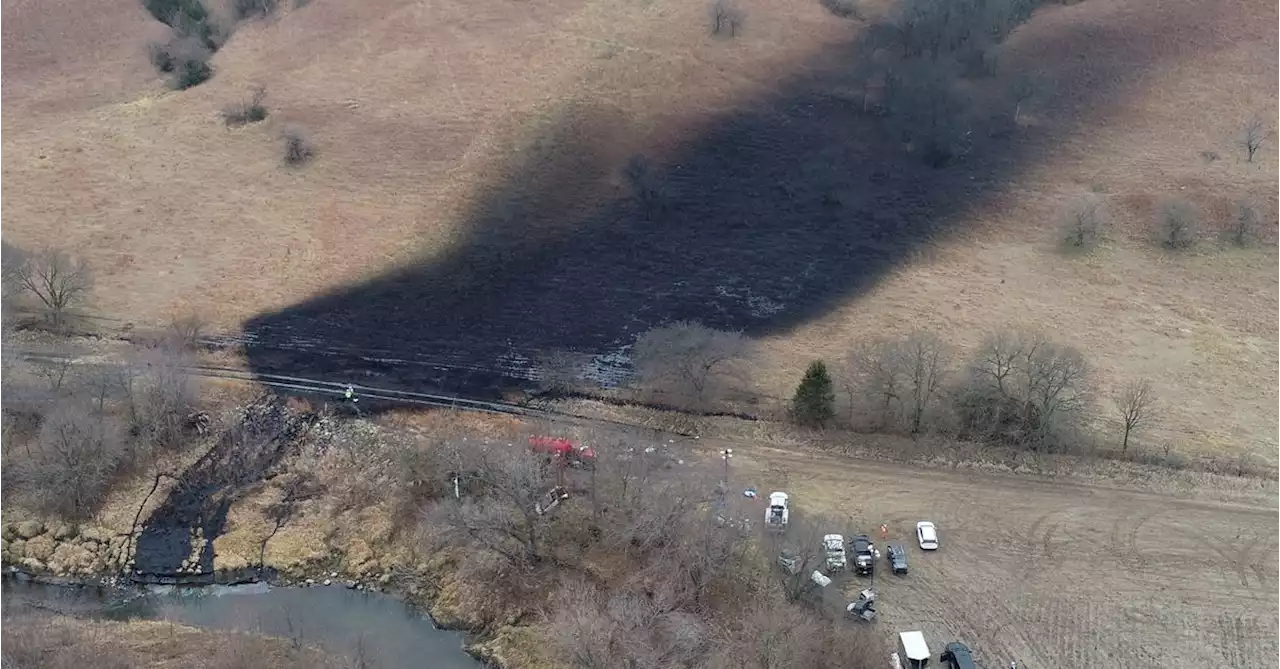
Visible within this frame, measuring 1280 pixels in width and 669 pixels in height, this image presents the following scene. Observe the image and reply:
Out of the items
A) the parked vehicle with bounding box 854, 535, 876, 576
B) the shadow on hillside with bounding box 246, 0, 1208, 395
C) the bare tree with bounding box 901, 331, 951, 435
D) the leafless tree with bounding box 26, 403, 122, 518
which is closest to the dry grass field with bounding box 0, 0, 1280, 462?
the shadow on hillside with bounding box 246, 0, 1208, 395

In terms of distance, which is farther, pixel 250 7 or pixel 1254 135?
pixel 250 7

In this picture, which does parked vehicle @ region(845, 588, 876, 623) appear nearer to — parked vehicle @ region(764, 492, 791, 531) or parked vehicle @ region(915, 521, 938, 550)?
parked vehicle @ region(915, 521, 938, 550)

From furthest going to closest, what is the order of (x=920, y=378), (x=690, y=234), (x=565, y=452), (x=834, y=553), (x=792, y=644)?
(x=690, y=234), (x=920, y=378), (x=565, y=452), (x=834, y=553), (x=792, y=644)

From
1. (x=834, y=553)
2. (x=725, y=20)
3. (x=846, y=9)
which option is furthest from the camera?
(x=846, y=9)

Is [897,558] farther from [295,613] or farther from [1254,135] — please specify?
[1254,135]

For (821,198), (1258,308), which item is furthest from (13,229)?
(1258,308)

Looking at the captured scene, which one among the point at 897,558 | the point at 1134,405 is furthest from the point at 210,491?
the point at 1134,405

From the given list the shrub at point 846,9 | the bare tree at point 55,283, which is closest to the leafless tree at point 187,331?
the bare tree at point 55,283
